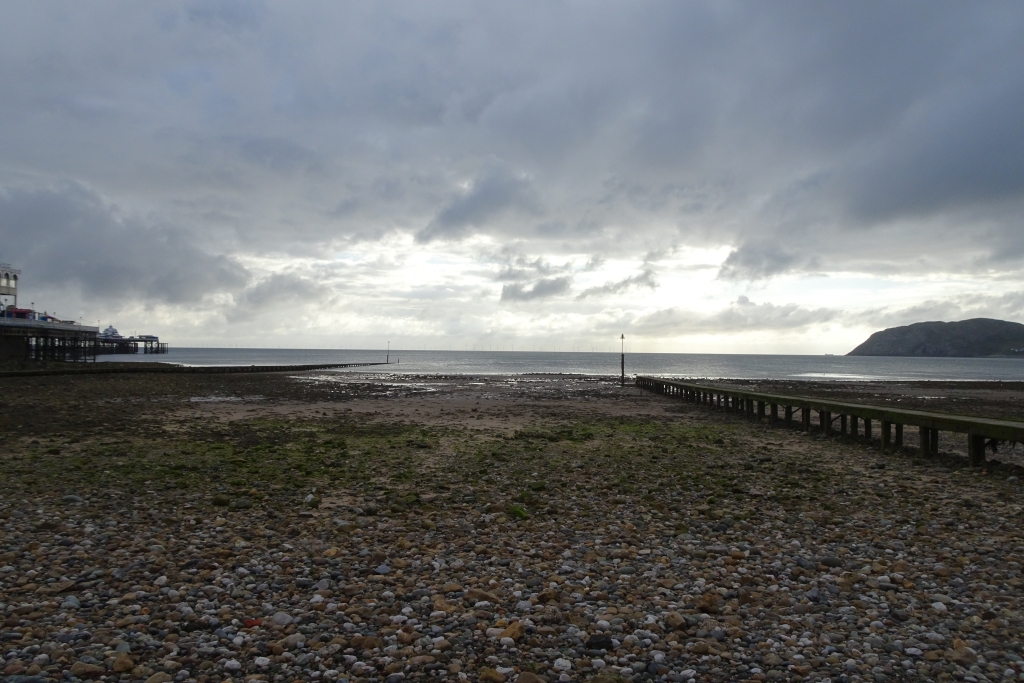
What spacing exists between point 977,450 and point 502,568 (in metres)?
11.4

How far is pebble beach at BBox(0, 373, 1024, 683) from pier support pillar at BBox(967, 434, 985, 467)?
22cm

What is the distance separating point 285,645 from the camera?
4840 mm

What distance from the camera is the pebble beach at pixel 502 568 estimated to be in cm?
470

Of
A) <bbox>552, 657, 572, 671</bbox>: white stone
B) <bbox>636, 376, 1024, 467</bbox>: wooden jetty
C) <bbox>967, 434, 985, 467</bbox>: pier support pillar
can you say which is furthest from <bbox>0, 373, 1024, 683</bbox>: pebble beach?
<bbox>636, 376, 1024, 467</bbox>: wooden jetty

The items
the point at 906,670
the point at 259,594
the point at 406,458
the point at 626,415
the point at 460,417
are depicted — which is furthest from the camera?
the point at 626,415

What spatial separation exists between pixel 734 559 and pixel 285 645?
4.77 metres

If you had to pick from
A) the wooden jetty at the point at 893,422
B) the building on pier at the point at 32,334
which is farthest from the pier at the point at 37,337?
the wooden jetty at the point at 893,422

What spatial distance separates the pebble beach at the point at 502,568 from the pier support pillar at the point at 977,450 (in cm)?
22

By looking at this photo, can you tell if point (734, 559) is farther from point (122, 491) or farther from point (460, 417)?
point (460, 417)

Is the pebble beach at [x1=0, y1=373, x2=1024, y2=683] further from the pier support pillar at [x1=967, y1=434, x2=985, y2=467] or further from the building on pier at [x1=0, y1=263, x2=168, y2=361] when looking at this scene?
the building on pier at [x1=0, y1=263, x2=168, y2=361]

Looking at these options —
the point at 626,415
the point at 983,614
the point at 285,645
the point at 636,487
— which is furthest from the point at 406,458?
the point at 626,415

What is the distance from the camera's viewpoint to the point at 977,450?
1284 centimetres

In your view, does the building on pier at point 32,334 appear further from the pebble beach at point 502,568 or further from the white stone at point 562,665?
the white stone at point 562,665

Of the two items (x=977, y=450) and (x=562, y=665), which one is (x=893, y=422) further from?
(x=562, y=665)
